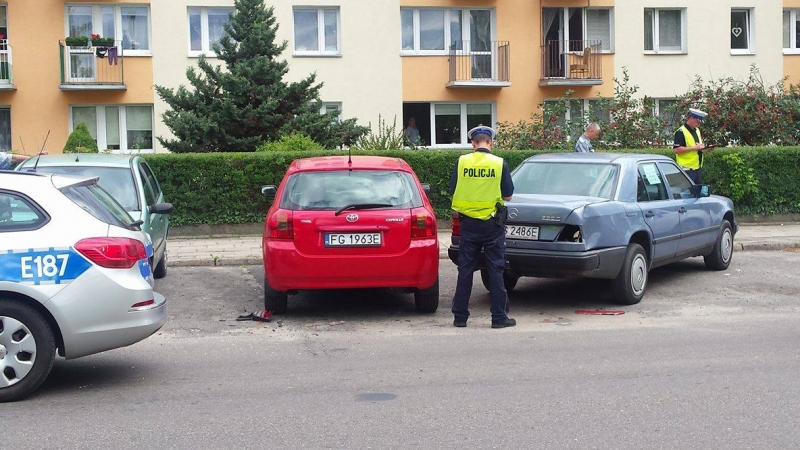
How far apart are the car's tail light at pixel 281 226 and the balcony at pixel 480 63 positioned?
19.4 metres

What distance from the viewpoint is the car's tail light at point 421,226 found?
960cm

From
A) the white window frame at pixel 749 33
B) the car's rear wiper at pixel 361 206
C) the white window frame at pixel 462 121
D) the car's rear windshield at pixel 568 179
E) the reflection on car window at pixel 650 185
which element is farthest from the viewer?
the white window frame at pixel 749 33

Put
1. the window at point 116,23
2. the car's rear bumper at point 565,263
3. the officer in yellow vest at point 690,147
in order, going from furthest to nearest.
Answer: the window at point 116,23
the officer in yellow vest at point 690,147
the car's rear bumper at point 565,263

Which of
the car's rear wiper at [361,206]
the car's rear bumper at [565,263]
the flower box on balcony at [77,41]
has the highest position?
the flower box on balcony at [77,41]

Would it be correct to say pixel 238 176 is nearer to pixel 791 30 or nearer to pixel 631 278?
pixel 631 278

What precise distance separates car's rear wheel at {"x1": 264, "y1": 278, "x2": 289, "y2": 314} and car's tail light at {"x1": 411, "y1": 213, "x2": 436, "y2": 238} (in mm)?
1451

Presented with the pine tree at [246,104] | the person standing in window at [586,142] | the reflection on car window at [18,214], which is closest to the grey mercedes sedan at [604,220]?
the person standing in window at [586,142]

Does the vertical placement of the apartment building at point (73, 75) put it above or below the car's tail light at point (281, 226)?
above

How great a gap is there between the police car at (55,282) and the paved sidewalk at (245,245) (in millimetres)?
7256

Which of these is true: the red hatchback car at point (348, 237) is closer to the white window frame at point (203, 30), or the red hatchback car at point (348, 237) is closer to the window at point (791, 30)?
the white window frame at point (203, 30)

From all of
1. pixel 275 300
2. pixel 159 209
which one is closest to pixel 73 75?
pixel 159 209

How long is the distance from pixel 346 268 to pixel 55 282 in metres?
3.23

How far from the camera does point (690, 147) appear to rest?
14656 millimetres

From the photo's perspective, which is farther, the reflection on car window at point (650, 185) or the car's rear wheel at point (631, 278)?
the reflection on car window at point (650, 185)
